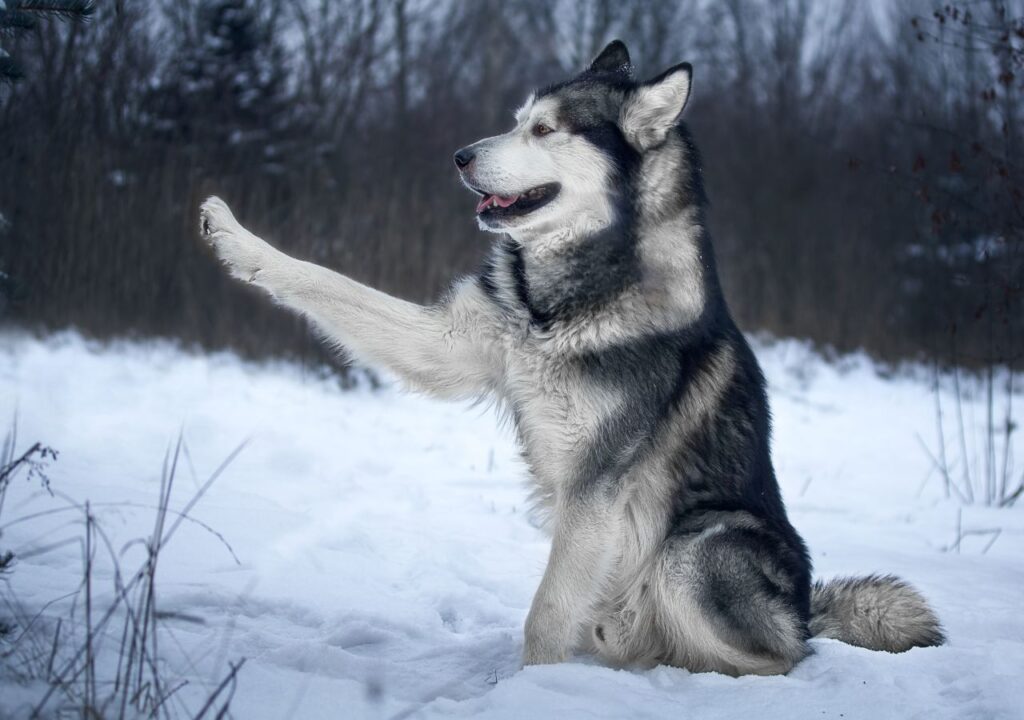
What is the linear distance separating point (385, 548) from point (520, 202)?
1.65 meters

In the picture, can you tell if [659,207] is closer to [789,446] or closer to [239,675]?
[239,675]

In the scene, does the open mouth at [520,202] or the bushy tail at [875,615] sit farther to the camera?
the open mouth at [520,202]

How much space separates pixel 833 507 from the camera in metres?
5.38

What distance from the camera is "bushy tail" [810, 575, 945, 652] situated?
2881 millimetres

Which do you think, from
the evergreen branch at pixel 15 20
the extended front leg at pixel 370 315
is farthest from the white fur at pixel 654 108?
the evergreen branch at pixel 15 20

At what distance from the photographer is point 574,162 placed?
304cm

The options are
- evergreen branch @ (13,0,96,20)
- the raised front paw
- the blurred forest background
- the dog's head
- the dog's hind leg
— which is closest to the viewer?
evergreen branch @ (13,0,96,20)

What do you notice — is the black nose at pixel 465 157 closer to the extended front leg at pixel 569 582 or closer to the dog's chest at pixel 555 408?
the dog's chest at pixel 555 408

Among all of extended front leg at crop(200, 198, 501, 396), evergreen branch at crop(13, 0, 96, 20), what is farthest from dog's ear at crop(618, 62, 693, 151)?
evergreen branch at crop(13, 0, 96, 20)

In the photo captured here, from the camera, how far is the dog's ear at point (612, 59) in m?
3.52

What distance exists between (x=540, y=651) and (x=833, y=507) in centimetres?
324

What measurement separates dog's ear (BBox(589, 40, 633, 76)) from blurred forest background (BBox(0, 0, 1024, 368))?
70.3 inches

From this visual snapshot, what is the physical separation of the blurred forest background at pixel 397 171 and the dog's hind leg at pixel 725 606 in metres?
2.13

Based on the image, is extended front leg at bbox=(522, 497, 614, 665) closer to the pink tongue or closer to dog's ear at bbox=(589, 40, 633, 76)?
the pink tongue
